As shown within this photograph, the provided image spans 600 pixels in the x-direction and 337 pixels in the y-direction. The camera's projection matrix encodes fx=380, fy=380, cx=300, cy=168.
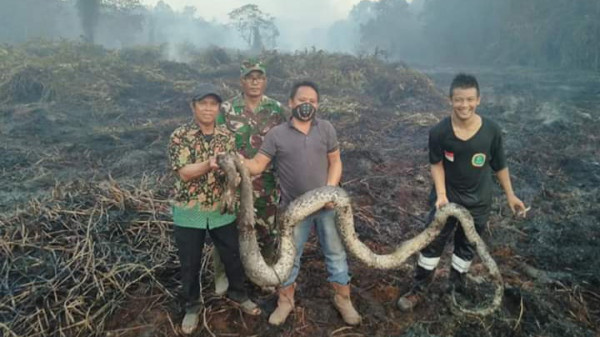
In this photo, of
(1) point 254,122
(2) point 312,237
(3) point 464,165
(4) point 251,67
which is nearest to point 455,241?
(3) point 464,165

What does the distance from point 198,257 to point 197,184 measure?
540 mm

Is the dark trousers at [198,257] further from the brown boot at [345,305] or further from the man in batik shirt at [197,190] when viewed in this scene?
the brown boot at [345,305]

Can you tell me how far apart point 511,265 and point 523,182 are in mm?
3051

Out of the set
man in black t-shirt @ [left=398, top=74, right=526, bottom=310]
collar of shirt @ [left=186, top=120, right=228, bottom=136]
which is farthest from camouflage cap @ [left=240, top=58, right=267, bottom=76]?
man in black t-shirt @ [left=398, top=74, right=526, bottom=310]

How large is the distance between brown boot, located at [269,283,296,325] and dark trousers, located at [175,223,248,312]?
0.91 feet

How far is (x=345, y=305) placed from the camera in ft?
9.36

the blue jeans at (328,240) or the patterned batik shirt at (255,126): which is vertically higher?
the patterned batik shirt at (255,126)

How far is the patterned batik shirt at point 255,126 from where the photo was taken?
3025mm

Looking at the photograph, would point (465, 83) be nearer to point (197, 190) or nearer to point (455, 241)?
point (455, 241)

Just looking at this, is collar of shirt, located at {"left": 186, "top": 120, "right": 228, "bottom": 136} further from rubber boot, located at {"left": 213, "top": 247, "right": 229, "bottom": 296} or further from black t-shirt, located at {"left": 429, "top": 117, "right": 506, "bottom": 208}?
black t-shirt, located at {"left": 429, "top": 117, "right": 506, "bottom": 208}

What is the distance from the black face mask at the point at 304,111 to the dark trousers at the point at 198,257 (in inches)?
35.8

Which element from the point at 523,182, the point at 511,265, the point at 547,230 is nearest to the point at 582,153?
the point at 523,182

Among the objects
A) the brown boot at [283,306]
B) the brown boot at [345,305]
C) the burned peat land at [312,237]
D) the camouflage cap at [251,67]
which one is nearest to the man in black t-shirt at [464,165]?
the brown boot at [345,305]

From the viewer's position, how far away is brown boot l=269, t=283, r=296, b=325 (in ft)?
9.28
